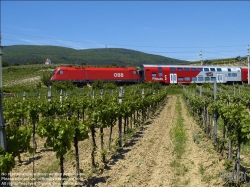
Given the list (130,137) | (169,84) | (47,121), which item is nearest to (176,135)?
(130,137)

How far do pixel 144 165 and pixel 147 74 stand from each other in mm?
38563

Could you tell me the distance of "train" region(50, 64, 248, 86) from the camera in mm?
45375

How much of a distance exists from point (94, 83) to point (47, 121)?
1462 inches

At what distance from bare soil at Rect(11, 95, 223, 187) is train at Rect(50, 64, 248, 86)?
33265 mm

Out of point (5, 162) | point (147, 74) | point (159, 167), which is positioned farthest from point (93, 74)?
point (5, 162)

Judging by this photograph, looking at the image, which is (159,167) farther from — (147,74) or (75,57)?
(75,57)

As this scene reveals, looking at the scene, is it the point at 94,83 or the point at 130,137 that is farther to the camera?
the point at 94,83

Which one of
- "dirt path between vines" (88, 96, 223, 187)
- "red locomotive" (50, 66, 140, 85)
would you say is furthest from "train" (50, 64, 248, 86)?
"dirt path between vines" (88, 96, 223, 187)

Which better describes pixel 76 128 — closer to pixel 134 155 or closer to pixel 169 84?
pixel 134 155

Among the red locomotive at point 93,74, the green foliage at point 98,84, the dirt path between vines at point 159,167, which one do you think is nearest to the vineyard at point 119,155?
the dirt path between vines at point 159,167

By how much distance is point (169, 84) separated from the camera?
48.8 metres

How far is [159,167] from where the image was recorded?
30.0ft

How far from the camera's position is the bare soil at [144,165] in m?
8.00

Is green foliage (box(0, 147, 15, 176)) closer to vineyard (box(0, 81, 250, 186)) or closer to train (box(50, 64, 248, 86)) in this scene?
vineyard (box(0, 81, 250, 186))
